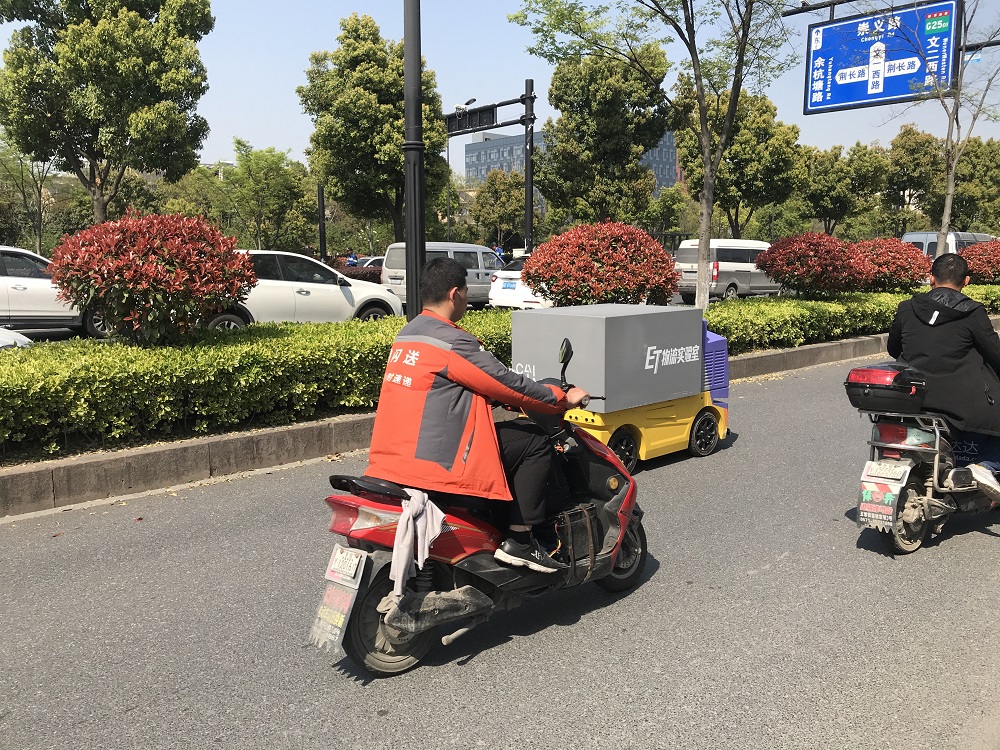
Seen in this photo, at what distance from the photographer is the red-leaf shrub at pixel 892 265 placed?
15.3 m

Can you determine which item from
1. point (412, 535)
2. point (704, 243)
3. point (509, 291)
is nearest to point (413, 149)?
point (412, 535)

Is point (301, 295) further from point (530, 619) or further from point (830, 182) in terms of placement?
point (830, 182)

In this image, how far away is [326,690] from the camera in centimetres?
320

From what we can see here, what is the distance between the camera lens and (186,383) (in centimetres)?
611

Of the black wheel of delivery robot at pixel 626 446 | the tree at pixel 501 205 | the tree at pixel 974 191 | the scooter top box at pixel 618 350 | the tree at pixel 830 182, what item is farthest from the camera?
the tree at pixel 501 205

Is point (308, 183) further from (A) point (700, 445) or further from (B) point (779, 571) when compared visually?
(B) point (779, 571)

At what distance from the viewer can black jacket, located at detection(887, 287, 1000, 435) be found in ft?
14.8

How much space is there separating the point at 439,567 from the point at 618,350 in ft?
9.38

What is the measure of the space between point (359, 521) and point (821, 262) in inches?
475

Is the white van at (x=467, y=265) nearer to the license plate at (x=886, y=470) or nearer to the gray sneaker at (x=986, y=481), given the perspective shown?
the license plate at (x=886, y=470)

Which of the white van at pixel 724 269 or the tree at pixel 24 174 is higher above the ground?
the tree at pixel 24 174

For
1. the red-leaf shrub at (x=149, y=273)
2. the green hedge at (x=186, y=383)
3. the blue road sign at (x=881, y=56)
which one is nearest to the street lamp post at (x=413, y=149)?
the green hedge at (x=186, y=383)

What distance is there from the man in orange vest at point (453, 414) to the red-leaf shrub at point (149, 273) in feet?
12.5

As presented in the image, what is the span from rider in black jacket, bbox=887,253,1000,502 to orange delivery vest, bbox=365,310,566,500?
2.70m
